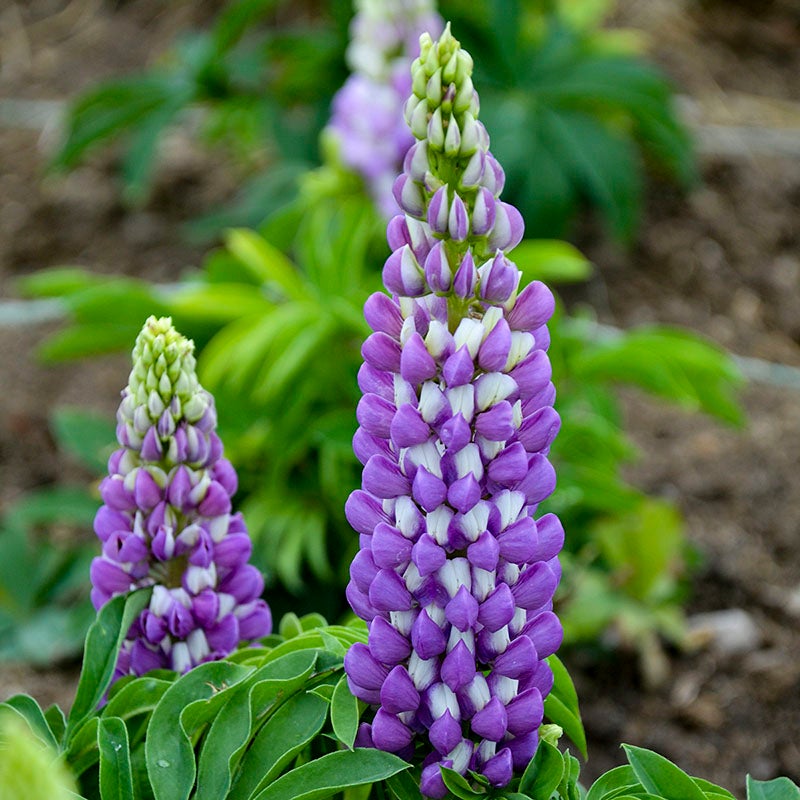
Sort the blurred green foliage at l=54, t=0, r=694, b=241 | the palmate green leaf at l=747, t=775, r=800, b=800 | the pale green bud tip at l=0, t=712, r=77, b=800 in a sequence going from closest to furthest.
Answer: the pale green bud tip at l=0, t=712, r=77, b=800 → the palmate green leaf at l=747, t=775, r=800, b=800 → the blurred green foliage at l=54, t=0, r=694, b=241

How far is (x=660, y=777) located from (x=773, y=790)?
0.34 feet

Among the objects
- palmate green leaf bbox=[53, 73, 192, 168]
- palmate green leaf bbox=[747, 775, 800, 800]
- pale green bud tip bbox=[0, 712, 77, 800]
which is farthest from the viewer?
palmate green leaf bbox=[53, 73, 192, 168]

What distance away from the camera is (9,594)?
2408 mm

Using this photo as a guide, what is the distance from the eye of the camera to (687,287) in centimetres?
360

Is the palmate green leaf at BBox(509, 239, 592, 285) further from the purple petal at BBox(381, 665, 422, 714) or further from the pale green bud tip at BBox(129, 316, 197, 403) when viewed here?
the purple petal at BBox(381, 665, 422, 714)

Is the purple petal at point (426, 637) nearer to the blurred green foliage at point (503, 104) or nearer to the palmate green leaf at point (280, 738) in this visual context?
the palmate green leaf at point (280, 738)

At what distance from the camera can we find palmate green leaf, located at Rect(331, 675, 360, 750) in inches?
36.8

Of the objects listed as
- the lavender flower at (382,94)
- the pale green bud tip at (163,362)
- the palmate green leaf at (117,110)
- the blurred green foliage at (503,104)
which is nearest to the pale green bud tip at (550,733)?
the pale green bud tip at (163,362)

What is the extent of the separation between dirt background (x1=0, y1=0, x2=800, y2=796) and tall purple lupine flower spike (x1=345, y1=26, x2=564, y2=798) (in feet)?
3.59

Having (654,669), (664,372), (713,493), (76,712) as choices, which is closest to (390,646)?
(76,712)

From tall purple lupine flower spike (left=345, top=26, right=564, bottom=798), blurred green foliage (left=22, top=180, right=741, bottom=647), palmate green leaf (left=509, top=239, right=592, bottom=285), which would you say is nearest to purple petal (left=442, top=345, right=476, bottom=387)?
tall purple lupine flower spike (left=345, top=26, right=564, bottom=798)

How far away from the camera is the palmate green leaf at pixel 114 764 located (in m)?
0.96

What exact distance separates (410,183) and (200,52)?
272 centimetres

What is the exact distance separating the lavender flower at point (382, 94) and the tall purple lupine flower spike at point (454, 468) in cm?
150
